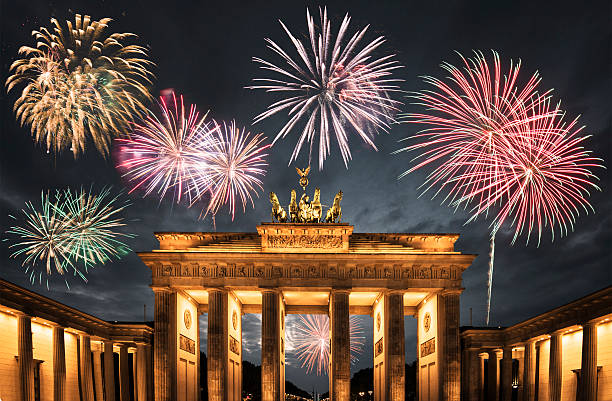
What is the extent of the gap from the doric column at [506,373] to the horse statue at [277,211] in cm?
2204

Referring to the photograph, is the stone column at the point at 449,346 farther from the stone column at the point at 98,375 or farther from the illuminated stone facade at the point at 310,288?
the stone column at the point at 98,375

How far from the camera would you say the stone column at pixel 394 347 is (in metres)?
40.3

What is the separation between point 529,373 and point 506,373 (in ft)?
13.0

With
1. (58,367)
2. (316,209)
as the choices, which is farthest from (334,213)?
(58,367)

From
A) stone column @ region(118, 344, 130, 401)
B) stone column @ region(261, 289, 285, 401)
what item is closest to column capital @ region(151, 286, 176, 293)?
stone column @ region(118, 344, 130, 401)

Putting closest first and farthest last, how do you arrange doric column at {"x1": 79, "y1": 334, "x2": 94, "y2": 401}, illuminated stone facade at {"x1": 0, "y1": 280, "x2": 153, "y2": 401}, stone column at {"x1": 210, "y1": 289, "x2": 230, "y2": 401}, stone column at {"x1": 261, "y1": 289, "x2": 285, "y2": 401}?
illuminated stone facade at {"x1": 0, "y1": 280, "x2": 153, "y2": 401}, doric column at {"x1": 79, "y1": 334, "x2": 94, "y2": 401}, stone column at {"x1": 210, "y1": 289, "x2": 230, "y2": 401}, stone column at {"x1": 261, "y1": 289, "x2": 285, "y2": 401}

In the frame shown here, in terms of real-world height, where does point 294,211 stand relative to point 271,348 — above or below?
above

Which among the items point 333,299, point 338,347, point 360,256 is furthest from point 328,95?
point 338,347

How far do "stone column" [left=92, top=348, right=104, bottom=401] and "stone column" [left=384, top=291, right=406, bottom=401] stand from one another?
23.5 meters

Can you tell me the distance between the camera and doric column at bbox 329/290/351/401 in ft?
134

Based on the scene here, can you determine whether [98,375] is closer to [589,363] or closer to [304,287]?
[304,287]

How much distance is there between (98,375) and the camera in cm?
4297

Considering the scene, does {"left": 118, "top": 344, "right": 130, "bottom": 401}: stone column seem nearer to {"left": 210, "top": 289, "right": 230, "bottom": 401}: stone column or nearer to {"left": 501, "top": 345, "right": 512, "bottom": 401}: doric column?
{"left": 210, "top": 289, "right": 230, "bottom": 401}: stone column

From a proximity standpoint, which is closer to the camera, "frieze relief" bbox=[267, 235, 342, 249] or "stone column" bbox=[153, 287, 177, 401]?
"stone column" bbox=[153, 287, 177, 401]
